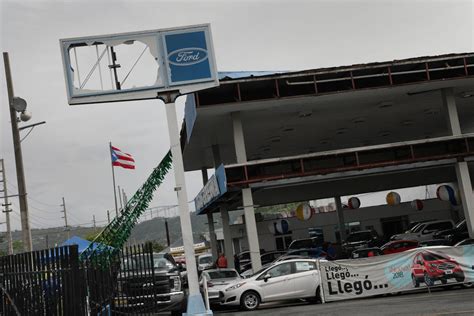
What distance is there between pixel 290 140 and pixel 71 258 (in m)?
26.3

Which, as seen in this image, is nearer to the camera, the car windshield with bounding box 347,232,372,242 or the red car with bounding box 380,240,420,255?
the red car with bounding box 380,240,420,255

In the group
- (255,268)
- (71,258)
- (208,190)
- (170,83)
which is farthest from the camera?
(208,190)

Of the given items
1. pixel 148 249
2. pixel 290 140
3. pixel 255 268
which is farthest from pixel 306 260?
pixel 290 140

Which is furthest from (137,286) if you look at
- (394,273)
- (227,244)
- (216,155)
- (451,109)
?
(216,155)

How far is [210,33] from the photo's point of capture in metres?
11.9

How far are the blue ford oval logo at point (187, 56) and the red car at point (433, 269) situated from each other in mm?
11315

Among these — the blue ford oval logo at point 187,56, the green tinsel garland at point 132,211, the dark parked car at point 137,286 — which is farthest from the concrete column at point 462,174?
the dark parked car at point 137,286

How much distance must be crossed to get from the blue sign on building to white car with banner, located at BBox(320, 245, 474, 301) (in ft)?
32.2

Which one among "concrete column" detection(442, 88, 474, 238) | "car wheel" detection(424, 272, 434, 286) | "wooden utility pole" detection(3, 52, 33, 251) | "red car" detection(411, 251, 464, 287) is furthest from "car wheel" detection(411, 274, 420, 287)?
"wooden utility pole" detection(3, 52, 33, 251)

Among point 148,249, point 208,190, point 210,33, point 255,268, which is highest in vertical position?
point 210,33

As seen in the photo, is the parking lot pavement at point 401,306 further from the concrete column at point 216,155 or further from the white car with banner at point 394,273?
the concrete column at point 216,155

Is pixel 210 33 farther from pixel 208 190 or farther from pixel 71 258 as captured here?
pixel 208 190

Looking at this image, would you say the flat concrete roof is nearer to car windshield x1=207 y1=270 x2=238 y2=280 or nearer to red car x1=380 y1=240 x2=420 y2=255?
car windshield x1=207 y1=270 x2=238 y2=280

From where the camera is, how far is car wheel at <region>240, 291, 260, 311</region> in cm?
1870
